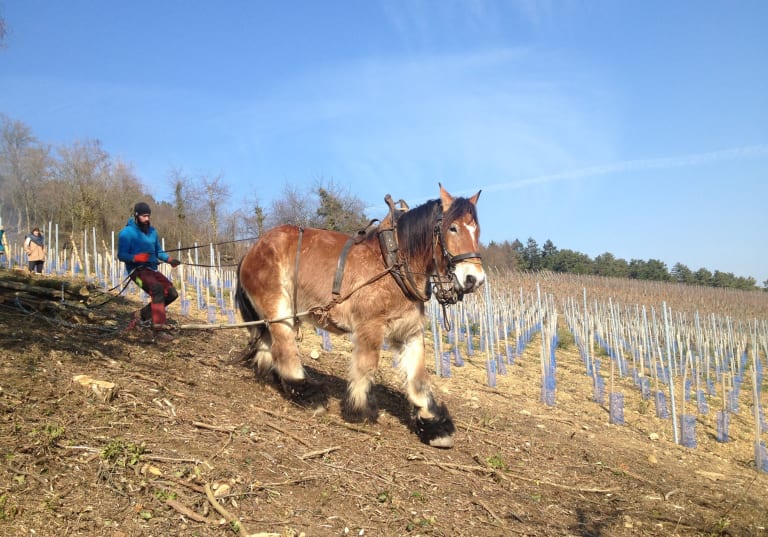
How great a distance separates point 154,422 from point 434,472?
2149mm

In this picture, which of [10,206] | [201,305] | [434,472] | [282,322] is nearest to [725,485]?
[434,472]

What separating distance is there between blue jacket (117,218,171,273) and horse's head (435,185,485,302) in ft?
10.9

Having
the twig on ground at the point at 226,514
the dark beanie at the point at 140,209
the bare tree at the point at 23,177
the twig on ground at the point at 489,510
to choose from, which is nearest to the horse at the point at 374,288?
the twig on ground at the point at 489,510

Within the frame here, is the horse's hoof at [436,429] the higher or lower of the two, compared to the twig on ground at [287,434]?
lower

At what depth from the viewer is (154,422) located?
366cm

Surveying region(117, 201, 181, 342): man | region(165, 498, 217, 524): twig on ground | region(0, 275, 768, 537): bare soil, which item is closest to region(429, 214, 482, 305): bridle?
region(0, 275, 768, 537): bare soil

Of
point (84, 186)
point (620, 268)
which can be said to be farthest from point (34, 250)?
point (620, 268)

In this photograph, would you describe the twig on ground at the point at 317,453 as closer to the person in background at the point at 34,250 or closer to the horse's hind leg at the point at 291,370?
the horse's hind leg at the point at 291,370

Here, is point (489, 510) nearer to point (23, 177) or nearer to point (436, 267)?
point (436, 267)

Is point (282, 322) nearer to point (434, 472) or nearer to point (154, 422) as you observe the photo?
point (154, 422)

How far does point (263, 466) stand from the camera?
3451 millimetres

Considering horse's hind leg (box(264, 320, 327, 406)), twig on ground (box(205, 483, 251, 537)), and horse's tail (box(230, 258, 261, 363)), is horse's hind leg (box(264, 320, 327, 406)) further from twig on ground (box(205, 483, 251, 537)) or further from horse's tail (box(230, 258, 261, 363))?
twig on ground (box(205, 483, 251, 537))

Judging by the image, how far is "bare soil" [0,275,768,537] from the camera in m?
2.79

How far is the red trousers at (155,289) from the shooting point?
5.42 metres
